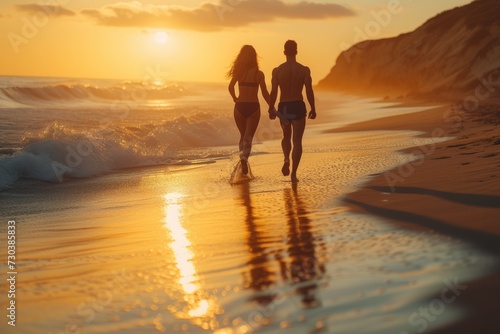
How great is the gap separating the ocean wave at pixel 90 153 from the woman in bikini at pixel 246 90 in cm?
310

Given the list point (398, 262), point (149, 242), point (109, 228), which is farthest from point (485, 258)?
point (109, 228)

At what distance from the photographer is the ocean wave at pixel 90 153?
1197cm

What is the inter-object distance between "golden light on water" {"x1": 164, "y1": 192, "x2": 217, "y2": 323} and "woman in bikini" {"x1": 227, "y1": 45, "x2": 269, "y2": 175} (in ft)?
11.3

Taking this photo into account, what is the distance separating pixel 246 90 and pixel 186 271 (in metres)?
6.87

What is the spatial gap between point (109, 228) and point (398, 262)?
351cm

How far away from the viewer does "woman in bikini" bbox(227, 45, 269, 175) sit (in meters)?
11.3

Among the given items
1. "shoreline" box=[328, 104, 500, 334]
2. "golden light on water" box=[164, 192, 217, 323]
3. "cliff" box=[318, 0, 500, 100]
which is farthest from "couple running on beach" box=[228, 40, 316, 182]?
"cliff" box=[318, 0, 500, 100]

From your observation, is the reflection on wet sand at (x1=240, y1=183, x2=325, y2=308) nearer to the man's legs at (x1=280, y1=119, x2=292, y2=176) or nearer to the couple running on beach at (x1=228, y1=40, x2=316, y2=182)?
the man's legs at (x1=280, y1=119, x2=292, y2=176)

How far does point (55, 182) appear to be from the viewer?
11828 mm

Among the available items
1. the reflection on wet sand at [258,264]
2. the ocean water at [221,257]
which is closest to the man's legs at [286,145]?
the ocean water at [221,257]

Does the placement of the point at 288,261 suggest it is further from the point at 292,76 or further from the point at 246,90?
the point at 246,90

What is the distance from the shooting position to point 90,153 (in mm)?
13727

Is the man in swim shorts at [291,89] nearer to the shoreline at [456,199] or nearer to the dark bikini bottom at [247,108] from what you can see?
the dark bikini bottom at [247,108]

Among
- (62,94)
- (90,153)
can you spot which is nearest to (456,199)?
(90,153)
